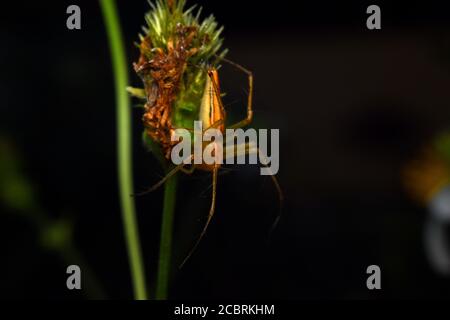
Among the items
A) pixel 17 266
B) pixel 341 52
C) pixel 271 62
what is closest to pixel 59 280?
pixel 17 266

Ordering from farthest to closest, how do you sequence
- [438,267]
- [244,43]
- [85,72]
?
[244,43], [85,72], [438,267]

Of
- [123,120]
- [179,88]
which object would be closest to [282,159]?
[123,120]

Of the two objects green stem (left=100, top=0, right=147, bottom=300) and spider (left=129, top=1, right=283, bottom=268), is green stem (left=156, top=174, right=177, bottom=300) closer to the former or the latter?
spider (left=129, top=1, right=283, bottom=268)

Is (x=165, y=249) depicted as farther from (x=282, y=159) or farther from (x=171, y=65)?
(x=282, y=159)

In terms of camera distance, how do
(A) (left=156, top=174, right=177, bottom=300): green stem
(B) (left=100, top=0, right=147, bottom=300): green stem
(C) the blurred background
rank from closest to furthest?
(A) (left=156, top=174, right=177, bottom=300): green stem, (B) (left=100, top=0, right=147, bottom=300): green stem, (C) the blurred background

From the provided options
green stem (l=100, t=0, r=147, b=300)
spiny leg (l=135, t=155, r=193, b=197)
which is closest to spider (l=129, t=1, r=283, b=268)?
spiny leg (l=135, t=155, r=193, b=197)

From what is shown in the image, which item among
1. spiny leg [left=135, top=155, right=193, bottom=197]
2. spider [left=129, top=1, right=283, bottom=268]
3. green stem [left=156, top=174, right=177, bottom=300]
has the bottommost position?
green stem [left=156, top=174, right=177, bottom=300]

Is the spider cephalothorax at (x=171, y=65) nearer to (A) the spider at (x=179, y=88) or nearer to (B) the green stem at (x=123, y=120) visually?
(A) the spider at (x=179, y=88)

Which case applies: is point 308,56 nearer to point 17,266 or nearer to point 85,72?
point 85,72

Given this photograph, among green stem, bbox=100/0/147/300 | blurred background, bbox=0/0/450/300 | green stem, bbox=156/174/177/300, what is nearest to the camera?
green stem, bbox=156/174/177/300
